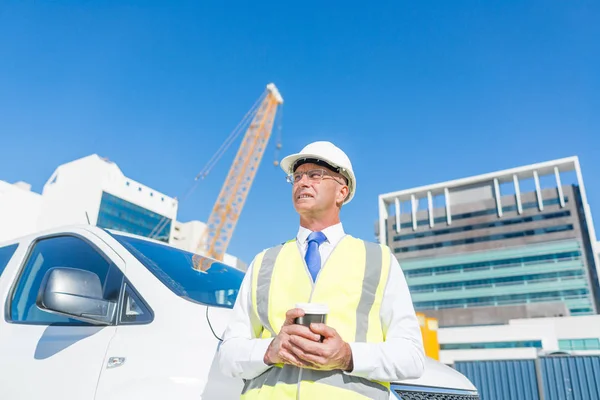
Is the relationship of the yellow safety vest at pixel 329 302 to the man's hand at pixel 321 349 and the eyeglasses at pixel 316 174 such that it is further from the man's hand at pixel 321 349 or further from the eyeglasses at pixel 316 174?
the eyeglasses at pixel 316 174

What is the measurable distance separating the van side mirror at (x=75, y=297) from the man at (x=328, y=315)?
74cm

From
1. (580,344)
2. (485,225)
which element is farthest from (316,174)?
(485,225)

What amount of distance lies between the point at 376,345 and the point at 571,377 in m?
20.5

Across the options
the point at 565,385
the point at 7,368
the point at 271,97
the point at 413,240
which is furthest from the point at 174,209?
the point at 7,368

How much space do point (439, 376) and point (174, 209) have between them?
8701 cm

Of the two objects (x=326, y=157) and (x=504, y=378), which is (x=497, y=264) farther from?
(x=326, y=157)

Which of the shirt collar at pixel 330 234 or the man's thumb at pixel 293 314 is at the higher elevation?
the shirt collar at pixel 330 234

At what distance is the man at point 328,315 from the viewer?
1.56m

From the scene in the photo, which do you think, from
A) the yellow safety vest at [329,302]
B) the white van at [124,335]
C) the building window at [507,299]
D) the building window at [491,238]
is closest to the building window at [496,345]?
the building window at [507,299]

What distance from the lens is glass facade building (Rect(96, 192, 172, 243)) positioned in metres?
73.6

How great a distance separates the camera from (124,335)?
2.12 m

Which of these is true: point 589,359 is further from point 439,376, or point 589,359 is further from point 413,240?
point 413,240

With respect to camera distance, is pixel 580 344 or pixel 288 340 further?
pixel 580 344

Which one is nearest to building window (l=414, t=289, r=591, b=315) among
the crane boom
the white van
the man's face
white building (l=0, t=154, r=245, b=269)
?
white building (l=0, t=154, r=245, b=269)
